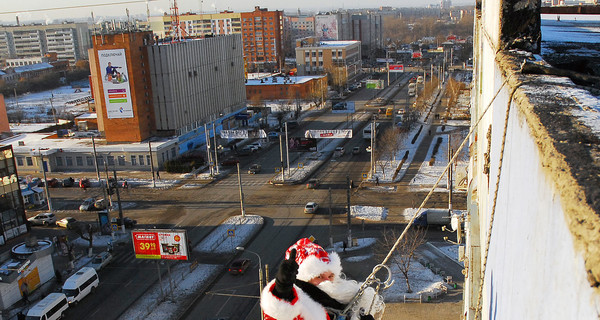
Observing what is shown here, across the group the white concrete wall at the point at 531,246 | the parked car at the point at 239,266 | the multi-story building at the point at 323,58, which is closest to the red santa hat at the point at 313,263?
the white concrete wall at the point at 531,246

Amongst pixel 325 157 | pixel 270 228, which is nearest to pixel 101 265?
pixel 270 228

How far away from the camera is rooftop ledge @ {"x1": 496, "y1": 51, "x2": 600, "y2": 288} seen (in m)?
0.92

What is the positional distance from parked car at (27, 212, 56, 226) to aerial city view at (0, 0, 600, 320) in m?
0.08

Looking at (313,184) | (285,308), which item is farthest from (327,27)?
(285,308)

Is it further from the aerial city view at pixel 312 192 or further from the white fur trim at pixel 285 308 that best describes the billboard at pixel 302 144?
the white fur trim at pixel 285 308

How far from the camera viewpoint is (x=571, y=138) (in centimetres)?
133

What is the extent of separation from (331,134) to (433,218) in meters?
8.94

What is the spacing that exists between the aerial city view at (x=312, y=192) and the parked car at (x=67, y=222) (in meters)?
0.09

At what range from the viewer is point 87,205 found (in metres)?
26.3

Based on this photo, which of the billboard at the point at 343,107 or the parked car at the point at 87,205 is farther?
the billboard at the point at 343,107

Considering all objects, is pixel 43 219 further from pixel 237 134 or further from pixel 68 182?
pixel 237 134

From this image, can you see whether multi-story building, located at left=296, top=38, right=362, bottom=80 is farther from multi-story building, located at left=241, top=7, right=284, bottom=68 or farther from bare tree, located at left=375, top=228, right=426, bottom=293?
bare tree, located at left=375, top=228, right=426, bottom=293

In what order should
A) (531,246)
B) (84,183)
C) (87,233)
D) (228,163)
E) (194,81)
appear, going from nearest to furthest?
(531,246) → (87,233) → (84,183) → (228,163) → (194,81)

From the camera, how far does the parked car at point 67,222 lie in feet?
78.9
